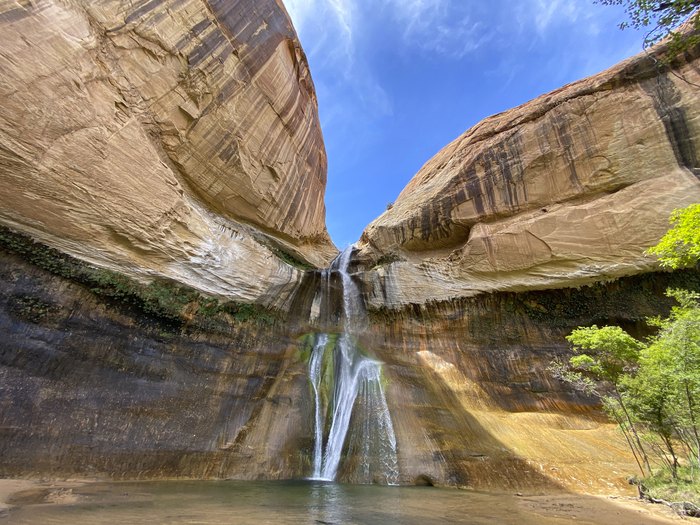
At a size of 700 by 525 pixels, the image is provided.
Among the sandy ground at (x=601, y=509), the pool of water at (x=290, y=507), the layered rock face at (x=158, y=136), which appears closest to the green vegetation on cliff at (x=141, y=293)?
the layered rock face at (x=158, y=136)

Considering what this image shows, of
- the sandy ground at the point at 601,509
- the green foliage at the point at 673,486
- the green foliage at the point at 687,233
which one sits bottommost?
the sandy ground at the point at 601,509

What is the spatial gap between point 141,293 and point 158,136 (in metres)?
5.80

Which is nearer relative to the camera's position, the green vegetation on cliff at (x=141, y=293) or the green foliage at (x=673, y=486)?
the green foliage at (x=673, y=486)

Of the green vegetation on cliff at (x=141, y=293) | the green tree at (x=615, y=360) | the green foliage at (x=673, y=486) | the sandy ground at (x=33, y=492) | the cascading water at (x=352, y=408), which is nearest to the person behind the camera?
the sandy ground at (x=33, y=492)

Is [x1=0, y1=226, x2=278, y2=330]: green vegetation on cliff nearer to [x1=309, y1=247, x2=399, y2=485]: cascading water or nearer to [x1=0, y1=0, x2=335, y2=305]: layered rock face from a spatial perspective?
[x1=0, y1=0, x2=335, y2=305]: layered rock face

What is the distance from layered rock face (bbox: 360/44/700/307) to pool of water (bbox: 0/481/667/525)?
8965 millimetres

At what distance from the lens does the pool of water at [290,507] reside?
4.75 meters

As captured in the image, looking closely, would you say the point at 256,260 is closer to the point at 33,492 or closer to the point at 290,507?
the point at 33,492

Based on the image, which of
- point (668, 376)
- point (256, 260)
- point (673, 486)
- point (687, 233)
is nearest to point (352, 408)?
point (256, 260)

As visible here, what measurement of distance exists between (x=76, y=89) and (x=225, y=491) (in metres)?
11.1

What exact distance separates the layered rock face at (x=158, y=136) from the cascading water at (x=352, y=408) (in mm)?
3568

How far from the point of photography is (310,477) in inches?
432

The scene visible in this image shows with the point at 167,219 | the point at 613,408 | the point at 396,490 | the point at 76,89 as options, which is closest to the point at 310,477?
the point at 396,490

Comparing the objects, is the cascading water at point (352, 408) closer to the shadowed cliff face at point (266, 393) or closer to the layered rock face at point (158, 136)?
the shadowed cliff face at point (266, 393)
